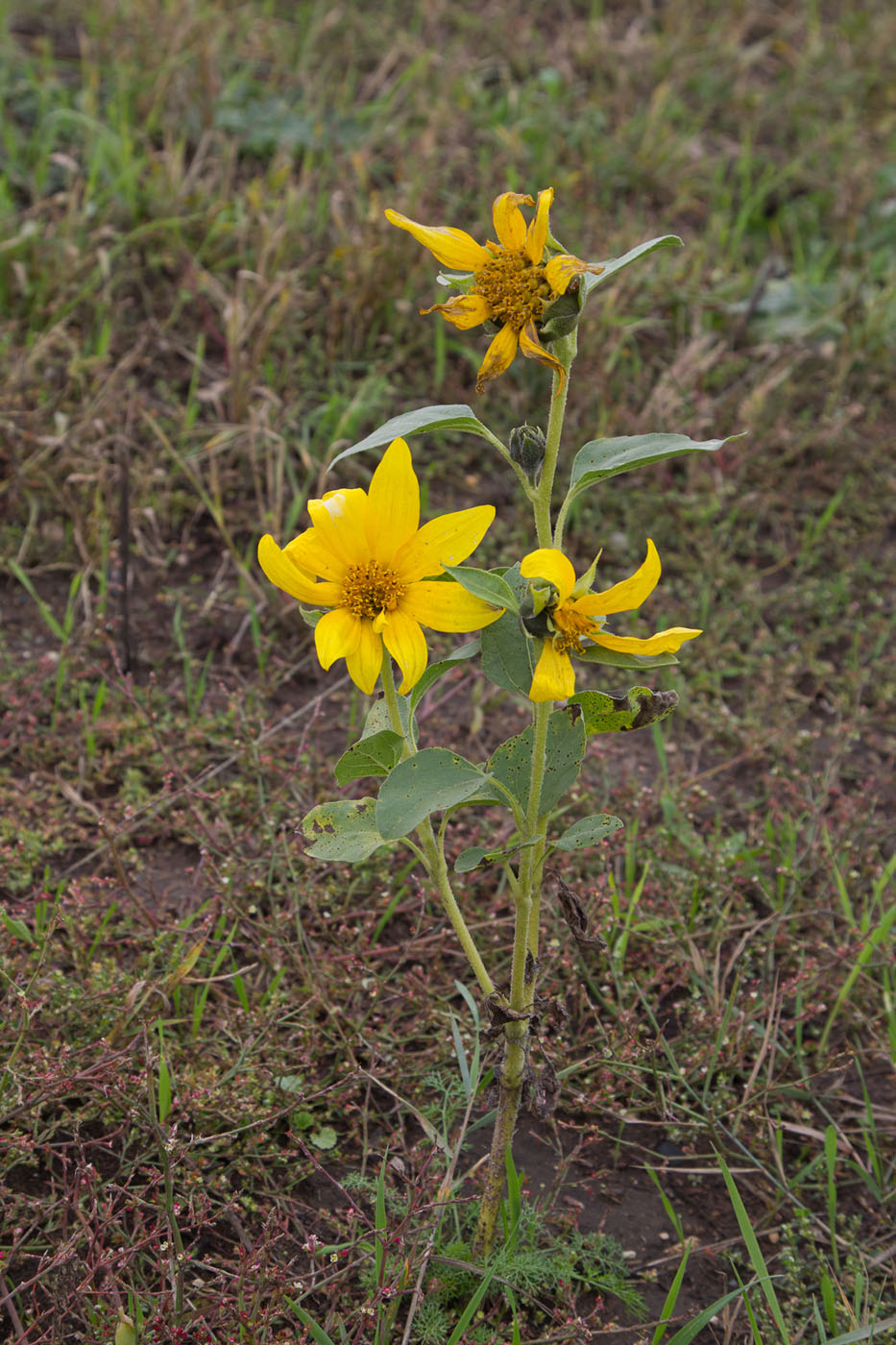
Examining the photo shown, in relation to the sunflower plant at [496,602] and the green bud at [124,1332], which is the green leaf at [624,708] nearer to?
the sunflower plant at [496,602]

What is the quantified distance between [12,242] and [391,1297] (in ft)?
8.96

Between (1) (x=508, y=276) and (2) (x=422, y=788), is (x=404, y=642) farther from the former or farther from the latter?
(1) (x=508, y=276)

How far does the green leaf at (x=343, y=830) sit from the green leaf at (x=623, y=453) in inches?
19.3

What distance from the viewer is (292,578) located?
52.6 inches

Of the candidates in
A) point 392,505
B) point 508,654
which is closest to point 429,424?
point 392,505

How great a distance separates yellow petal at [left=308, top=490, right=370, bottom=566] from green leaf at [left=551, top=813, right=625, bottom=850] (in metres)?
0.45

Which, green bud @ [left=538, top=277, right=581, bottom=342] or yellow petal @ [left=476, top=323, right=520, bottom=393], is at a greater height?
green bud @ [left=538, top=277, right=581, bottom=342]

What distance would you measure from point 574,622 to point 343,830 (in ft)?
1.42

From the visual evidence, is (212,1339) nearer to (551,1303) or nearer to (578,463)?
(551,1303)

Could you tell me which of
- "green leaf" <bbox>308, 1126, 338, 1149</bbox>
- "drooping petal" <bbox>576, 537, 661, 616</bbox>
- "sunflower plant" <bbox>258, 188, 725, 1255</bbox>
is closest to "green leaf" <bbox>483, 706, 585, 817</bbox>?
"sunflower plant" <bbox>258, 188, 725, 1255</bbox>

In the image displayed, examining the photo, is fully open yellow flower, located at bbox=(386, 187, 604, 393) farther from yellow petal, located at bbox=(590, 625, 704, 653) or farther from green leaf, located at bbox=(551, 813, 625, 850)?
green leaf, located at bbox=(551, 813, 625, 850)

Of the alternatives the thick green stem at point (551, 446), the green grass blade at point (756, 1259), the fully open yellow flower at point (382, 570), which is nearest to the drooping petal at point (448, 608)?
the fully open yellow flower at point (382, 570)

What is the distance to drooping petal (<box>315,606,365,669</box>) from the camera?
4.29 feet

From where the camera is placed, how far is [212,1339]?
1447 millimetres
